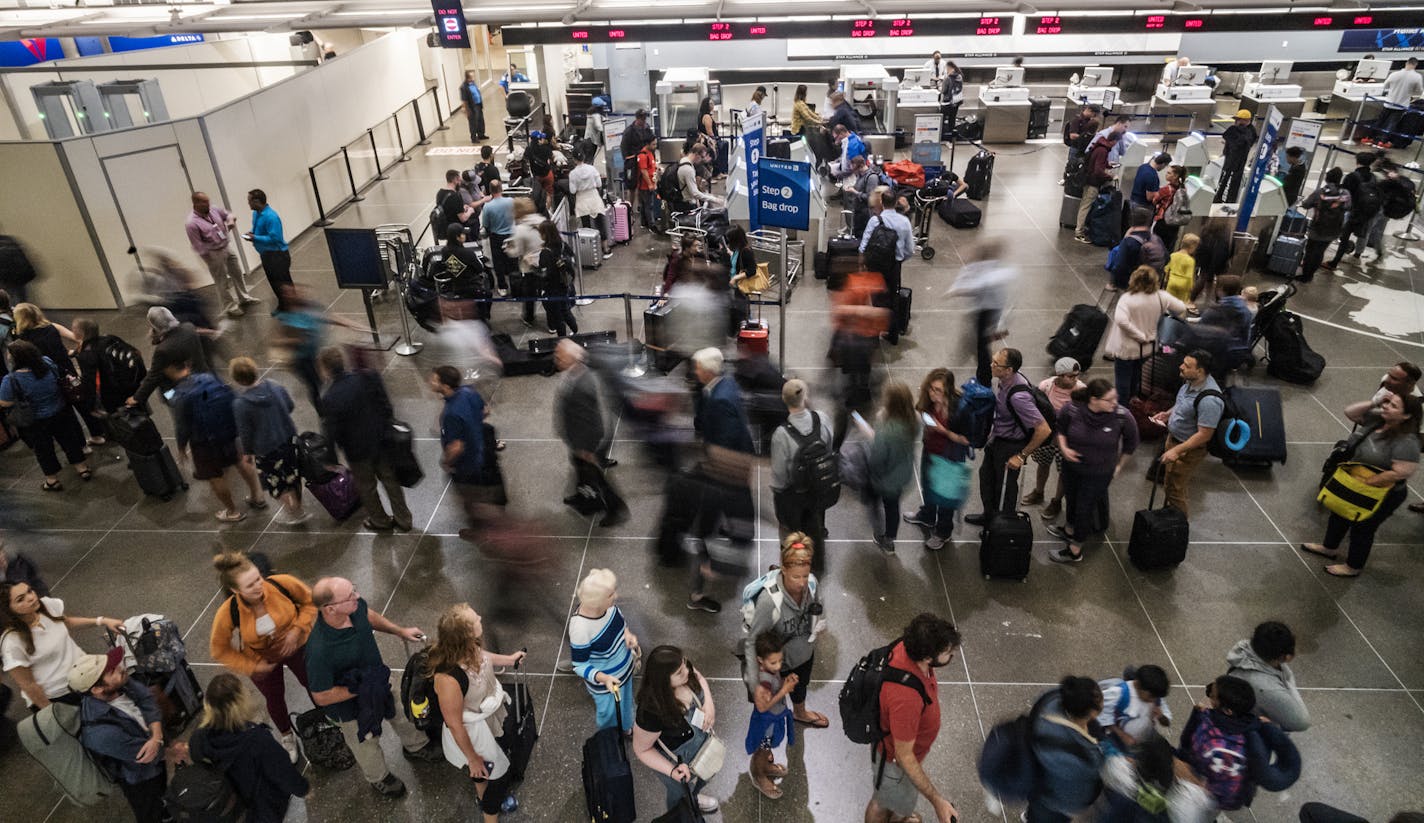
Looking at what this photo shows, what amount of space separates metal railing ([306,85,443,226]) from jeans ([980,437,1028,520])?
12.4m

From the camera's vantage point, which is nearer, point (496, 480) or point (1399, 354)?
point (496, 480)

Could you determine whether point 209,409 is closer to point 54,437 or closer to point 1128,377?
point 54,437

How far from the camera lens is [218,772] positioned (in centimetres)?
392

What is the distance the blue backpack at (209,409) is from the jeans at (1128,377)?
7.57m

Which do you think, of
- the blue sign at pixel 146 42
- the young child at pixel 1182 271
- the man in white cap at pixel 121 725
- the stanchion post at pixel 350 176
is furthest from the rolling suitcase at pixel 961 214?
the blue sign at pixel 146 42

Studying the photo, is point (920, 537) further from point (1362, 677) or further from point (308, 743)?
point (308, 743)

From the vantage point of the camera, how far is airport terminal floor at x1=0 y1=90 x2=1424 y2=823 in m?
4.93

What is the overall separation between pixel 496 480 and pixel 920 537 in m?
3.37

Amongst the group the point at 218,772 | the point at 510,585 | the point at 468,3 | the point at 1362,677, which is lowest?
the point at 1362,677

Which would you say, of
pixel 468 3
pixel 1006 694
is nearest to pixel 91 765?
pixel 1006 694

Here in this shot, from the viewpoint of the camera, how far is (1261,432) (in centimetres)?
750

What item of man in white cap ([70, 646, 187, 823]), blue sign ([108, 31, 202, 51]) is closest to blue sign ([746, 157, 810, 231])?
man in white cap ([70, 646, 187, 823])

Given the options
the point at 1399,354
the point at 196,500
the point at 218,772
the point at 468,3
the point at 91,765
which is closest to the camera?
the point at 218,772

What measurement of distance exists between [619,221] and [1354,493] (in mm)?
10099
